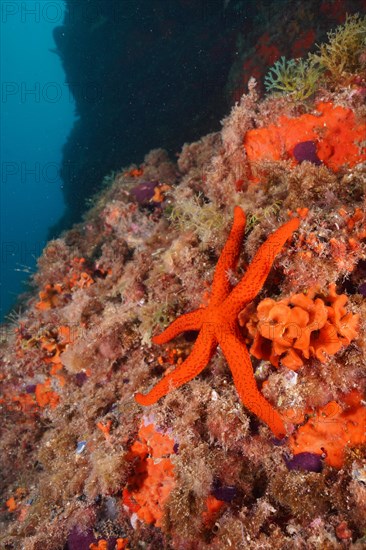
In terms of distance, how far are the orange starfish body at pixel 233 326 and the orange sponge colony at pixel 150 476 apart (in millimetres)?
529

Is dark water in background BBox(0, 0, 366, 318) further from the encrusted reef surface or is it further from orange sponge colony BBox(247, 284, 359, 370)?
orange sponge colony BBox(247, 284, 359, 370)

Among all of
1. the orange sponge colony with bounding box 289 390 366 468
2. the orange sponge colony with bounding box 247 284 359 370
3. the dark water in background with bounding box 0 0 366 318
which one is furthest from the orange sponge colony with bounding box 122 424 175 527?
the dark water in background with bounding box 0 0 366 318

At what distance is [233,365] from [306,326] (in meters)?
0.74

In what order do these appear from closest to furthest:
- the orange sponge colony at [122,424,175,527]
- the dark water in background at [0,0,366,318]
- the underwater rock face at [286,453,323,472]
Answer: the underwater rock face at [286,453,323,472] < the orange sponge colony at [122,424,175,527] < the dark water in background at [0,0,366,318]

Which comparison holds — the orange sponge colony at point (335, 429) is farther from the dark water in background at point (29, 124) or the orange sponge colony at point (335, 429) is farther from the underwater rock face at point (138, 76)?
the dark water in background at point (29, 124)

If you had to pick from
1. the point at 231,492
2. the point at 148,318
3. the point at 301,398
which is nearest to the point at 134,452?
the point at 231,492

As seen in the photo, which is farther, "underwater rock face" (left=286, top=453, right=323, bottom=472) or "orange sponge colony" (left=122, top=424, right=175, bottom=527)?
"orange sponge colony" (left=122, top=424, right=175, bottom=527)

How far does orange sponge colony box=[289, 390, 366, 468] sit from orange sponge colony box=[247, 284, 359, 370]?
0.44 m

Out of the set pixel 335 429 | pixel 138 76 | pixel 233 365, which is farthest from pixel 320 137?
pixel 138 76

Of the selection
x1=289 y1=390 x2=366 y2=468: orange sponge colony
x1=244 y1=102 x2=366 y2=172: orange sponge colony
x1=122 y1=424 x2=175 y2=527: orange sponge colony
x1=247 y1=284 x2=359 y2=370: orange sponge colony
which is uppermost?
x1=244 y1=102 x2=366 y2=172: orange sponge colony

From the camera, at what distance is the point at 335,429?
297cm

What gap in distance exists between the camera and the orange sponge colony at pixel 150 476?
3.58 meters

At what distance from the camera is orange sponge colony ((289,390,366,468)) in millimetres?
2912

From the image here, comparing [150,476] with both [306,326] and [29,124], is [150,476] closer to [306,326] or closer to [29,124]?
[306,326]
